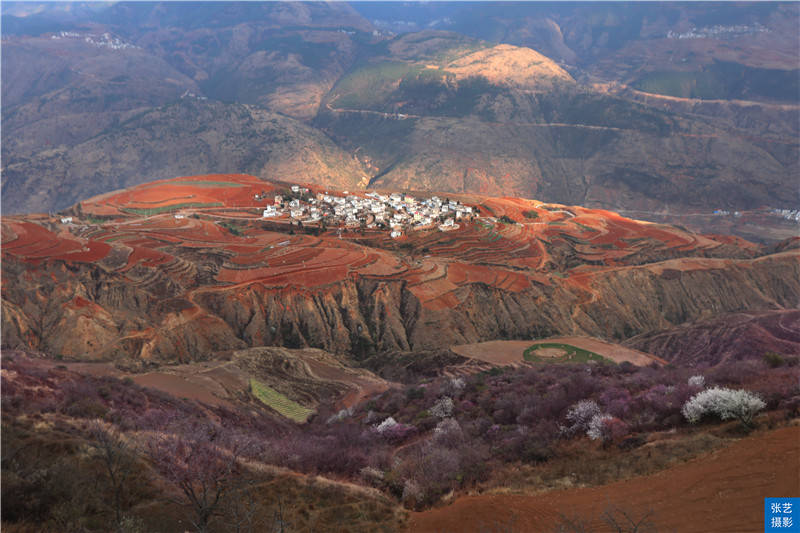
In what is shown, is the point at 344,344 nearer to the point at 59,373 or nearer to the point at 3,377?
the point at 59,373

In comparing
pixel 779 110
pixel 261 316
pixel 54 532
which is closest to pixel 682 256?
pixel 261 316

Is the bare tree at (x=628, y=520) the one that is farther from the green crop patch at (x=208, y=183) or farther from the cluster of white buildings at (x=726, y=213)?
the cluster of white buildings at (x=726, y=213)

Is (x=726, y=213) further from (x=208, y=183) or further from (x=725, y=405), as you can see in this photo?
(x=725, y=405)

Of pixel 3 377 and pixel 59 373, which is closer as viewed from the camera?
pixel 3 377

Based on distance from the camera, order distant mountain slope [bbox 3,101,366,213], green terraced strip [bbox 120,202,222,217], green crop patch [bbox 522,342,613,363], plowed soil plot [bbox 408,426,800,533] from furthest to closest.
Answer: distant mountain slope [bbox 3,101,366,213] → green terraced strip [bbox 120,202,222,217] → green crop patch [bbox 522,342,613,363] → plowed soil plot [bbox 408,426,800,533]

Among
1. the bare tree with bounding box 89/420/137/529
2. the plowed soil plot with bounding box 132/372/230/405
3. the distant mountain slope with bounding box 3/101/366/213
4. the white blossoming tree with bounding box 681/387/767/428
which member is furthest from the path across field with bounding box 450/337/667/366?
the distant mountain slope with bounding box 3/101/366/213

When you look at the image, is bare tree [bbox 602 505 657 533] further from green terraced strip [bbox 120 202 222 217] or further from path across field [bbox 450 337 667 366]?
green terraced strip [bbox 120 202 222 217]
